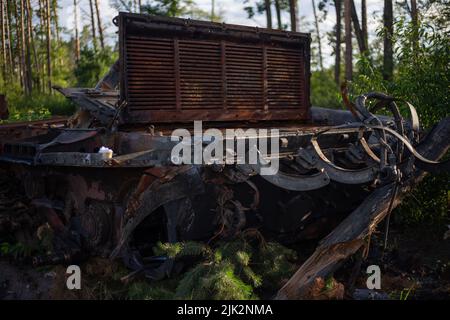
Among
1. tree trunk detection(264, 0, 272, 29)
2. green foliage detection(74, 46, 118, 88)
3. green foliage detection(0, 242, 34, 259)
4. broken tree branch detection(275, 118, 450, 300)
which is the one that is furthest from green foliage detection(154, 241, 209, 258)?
tree trunk detection(264, 0, 272, 29)

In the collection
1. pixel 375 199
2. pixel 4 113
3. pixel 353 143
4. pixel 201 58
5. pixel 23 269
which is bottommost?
pixel 23 269

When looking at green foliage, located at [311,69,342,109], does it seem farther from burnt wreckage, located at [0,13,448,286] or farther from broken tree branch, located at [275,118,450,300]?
broken tree branch, located at [275,118,450,300]

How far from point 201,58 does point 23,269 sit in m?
3.30

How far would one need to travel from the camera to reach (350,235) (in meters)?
4.27

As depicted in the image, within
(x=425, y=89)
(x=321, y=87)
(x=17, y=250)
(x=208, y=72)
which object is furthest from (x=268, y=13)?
(x=17, y=250)

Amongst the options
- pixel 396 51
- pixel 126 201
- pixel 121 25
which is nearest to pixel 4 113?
pixel 121 25

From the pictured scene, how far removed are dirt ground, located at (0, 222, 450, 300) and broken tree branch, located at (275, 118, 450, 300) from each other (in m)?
0.43

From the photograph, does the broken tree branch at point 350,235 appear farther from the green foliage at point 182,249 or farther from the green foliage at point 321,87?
the green foliage at point 321,87

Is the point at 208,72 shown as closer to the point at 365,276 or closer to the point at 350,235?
the point at 350,235

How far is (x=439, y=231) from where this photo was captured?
6.19 metres

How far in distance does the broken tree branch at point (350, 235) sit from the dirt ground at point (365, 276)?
43cm

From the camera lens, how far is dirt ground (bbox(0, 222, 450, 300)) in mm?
4480

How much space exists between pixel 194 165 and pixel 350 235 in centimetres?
150

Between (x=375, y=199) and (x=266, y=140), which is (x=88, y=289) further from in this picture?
(x=375, y=199)
